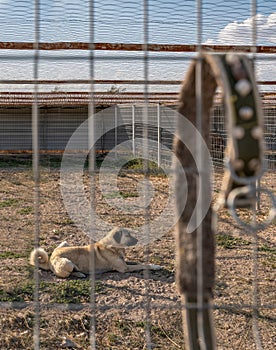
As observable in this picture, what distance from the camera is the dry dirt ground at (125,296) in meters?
3.71

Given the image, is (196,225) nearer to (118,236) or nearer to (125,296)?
(125,296)

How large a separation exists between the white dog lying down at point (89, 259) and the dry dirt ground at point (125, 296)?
0.31ft

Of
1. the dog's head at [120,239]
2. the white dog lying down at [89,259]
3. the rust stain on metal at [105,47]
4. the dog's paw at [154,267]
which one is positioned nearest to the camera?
the rust stain on metal at [105,47]

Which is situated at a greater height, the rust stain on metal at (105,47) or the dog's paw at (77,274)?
the rust stain on metal at (105,47)

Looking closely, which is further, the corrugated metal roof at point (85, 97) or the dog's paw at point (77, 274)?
the corrugated metal roof at point (85, 97)

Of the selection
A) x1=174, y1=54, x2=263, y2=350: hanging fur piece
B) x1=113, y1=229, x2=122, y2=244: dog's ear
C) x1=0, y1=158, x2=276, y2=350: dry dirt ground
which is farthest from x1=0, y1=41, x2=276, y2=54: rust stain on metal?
x1=174, y1=54, x2=263, y2=350: hanging fur piece

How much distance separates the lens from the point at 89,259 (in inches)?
215

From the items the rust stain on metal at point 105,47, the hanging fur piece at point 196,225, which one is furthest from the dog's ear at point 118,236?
the hanging fur piece at point 196,225

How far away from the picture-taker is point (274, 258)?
5.80 meters

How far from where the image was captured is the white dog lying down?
5.23 m

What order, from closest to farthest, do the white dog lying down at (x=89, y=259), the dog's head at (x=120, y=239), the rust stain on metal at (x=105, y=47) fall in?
1. the rust stain on metal at (x=105, y=47)
2. the white dog lying down at (x=89, y=259)
3. the dog's head at (x=120, y=239)

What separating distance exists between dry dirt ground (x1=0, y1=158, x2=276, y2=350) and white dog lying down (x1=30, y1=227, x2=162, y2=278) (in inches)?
3.7

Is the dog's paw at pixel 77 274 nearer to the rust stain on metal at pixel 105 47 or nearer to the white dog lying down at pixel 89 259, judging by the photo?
the white dog lying down at pixel 89 259

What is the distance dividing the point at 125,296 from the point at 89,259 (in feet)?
2.90
